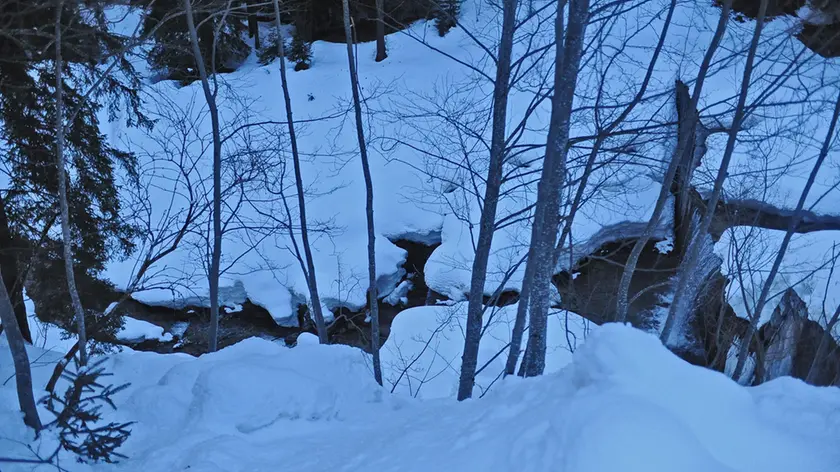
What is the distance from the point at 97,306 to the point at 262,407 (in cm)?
548

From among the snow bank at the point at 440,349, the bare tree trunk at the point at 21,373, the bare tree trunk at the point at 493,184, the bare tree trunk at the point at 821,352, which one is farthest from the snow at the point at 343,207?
the bare tree trunk at the point at 21,373

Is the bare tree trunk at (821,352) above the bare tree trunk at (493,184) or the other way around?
the other way around

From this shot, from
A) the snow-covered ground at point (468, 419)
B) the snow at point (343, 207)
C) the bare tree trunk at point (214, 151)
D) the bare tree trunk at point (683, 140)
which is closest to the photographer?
the snow-covered ground at point (468, 419)

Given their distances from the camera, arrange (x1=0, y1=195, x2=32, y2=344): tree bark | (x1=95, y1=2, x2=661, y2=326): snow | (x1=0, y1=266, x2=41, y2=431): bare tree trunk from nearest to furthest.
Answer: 1. (x1=0, y1=266, x2=41, y2=431): bare tree trunk
2. (x1=0, y1=195, x2=32, y2=344): tree bark
3. (x1=95, y1=2, x2=661, y2=326): snow

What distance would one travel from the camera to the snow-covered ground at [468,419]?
333cm

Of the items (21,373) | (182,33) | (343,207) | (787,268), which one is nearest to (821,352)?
(787,268)

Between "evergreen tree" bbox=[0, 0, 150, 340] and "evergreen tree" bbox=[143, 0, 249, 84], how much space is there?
30.7 inches

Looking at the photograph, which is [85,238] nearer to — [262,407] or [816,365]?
[262,407]

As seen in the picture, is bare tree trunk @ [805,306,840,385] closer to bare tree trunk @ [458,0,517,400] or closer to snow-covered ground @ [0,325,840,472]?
bare tree trunk @ [458,0,517,400]

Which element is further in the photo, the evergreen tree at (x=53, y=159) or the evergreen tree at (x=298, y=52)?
the evergreen tree at (x=298, y=52)

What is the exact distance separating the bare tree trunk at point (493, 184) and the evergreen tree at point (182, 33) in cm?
379

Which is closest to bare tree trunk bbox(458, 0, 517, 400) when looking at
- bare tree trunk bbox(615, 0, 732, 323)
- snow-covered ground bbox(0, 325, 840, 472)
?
snow-covered ground bbox(0, 325, 840, 472)

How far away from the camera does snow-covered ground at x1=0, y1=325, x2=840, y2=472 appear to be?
10.9ft

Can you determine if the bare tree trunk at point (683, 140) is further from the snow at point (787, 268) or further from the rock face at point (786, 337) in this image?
the rock face at point (786, 337)
